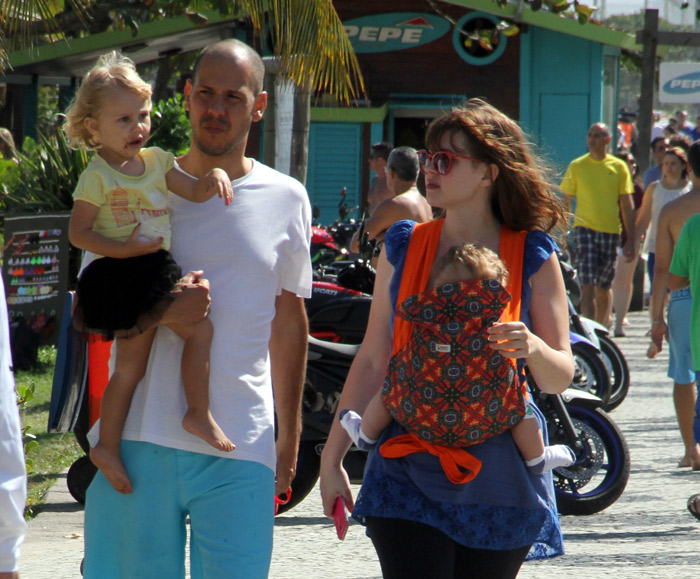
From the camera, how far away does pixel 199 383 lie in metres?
3.12

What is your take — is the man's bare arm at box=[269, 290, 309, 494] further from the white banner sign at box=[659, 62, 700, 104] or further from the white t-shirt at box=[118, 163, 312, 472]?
the white banner sign at box=[659, 62, 700, 104]

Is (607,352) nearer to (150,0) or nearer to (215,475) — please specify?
(150,0)

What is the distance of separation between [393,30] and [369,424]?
17.2 meters

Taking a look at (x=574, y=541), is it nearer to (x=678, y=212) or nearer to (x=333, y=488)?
(x=678, y=212)

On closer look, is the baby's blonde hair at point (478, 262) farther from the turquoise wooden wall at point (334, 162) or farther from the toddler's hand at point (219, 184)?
the turquoise wooden wall at point (334, 162)

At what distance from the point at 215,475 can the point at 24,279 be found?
332 inches

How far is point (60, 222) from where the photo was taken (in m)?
10.7

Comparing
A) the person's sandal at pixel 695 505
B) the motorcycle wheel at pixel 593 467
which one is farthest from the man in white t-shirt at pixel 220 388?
the motorcycle wheel at pixel 593 467

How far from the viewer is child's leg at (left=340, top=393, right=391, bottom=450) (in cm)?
312

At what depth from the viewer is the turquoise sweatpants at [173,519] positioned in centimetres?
310

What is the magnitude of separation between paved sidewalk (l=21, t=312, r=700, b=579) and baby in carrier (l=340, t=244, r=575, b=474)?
2564 millimetres

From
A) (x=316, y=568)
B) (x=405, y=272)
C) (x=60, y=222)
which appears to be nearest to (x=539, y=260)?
(x=405, y=272)

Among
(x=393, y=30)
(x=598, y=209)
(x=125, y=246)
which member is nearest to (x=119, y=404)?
(x=125, y=246)

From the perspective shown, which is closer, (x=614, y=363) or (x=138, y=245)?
(x=138, y=245)
